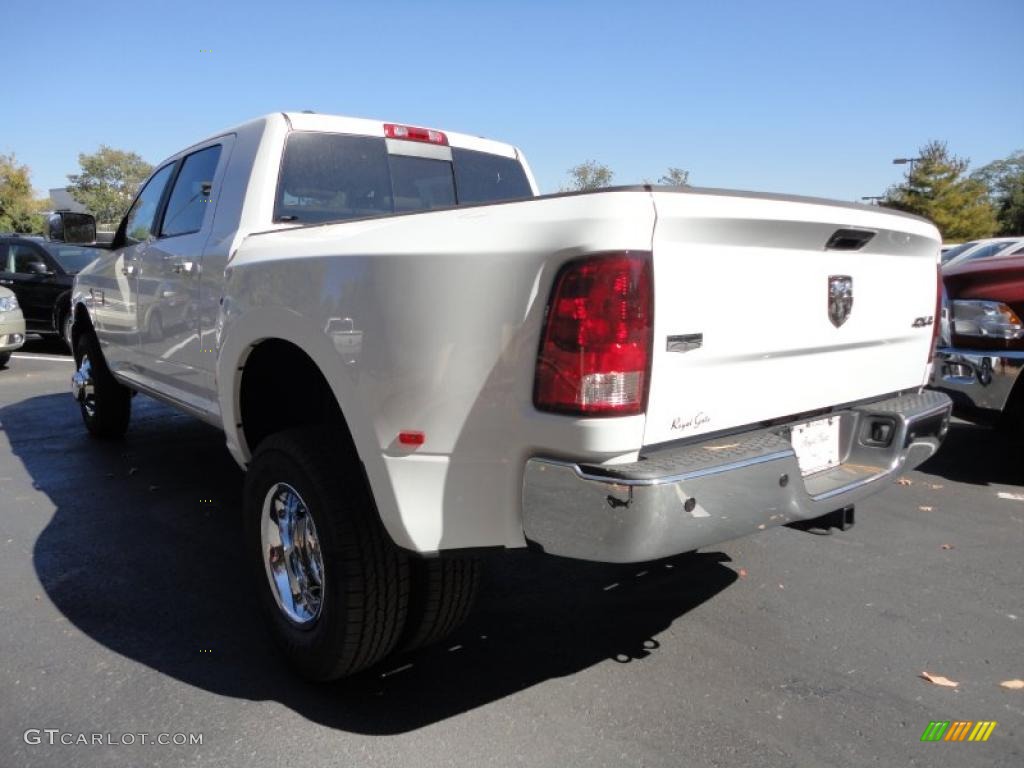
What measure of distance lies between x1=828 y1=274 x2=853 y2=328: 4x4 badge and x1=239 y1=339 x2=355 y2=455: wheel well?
1713 millimetres

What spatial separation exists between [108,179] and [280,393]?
9028cm

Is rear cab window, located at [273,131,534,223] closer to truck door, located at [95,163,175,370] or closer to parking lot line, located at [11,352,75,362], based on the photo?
truck door, located at [95,163,175,370]

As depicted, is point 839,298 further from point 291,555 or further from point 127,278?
point 127,278

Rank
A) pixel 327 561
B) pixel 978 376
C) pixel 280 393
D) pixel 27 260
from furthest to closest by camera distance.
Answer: pixel 27 260, pixel 978 376, pixel 280 393, pixel 327 561

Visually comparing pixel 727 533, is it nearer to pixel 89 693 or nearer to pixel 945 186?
pixel 89 693

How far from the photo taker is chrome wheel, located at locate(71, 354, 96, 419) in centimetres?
597

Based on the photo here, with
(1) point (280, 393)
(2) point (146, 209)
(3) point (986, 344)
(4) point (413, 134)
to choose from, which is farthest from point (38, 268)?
(3) point (986, 344)

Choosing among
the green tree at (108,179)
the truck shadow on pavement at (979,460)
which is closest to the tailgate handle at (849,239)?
the truck shadow on pavement at (979,460)

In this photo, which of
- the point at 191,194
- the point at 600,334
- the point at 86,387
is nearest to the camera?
the point at 600,334

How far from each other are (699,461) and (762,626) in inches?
56.0

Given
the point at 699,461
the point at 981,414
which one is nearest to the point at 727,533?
the point at 699,461

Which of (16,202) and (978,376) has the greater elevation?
(16,202)

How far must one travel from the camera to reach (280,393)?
124 inches

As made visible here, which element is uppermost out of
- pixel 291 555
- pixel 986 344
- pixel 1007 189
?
pixel 1007 189
